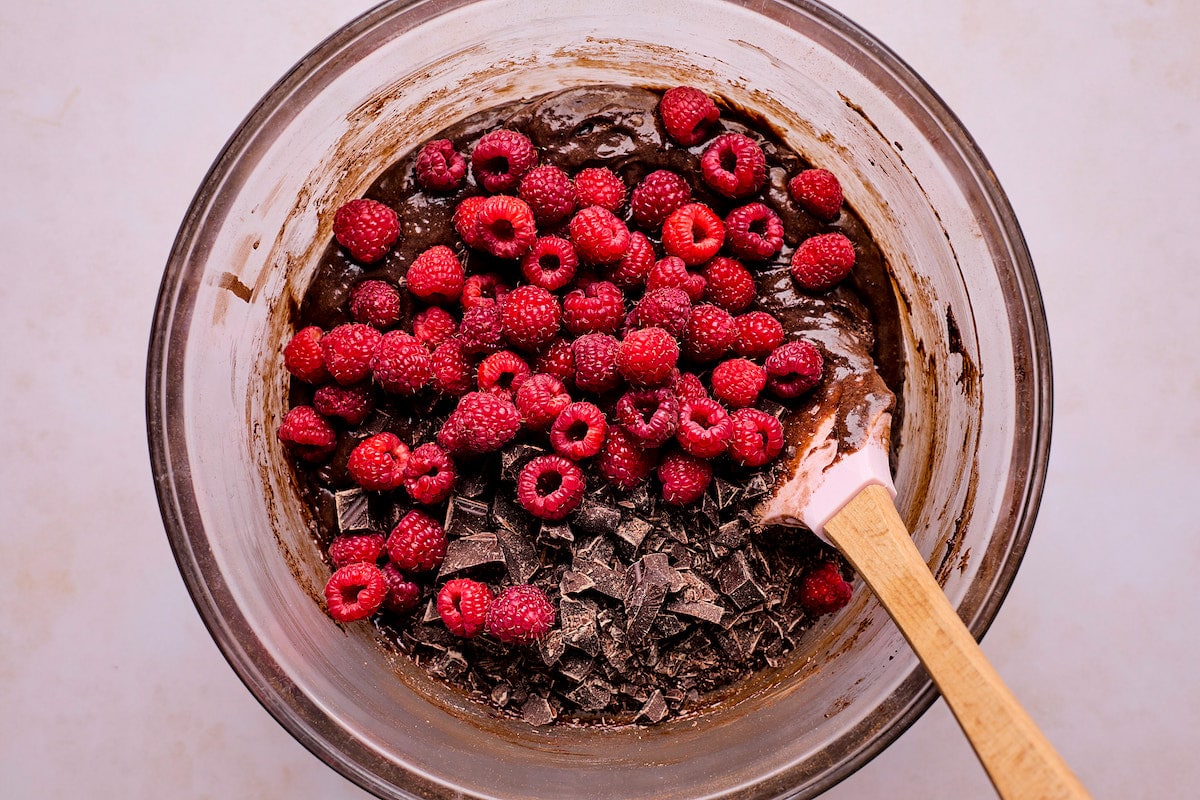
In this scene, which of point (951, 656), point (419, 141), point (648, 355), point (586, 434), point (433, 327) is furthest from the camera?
point (419, 141)

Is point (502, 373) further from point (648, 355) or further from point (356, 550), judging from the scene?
point (356, 550)

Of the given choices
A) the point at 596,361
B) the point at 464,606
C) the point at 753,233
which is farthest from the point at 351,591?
the point at 753,233

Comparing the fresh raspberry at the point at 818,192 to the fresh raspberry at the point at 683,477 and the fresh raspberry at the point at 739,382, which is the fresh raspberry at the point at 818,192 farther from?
the fresh raspberry at the point at 683,477

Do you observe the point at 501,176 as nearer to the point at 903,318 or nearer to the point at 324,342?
the point at 324,342

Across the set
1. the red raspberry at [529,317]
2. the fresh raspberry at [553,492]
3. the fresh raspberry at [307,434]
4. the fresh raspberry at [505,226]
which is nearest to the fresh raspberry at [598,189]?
the fresh raspberry at [505,226]

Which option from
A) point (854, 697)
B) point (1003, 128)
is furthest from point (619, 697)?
point (1003, 128)

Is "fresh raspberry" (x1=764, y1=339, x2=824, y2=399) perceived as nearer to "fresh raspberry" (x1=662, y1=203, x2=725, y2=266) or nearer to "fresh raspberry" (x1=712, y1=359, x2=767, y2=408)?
"fresh raspberry" (x1=712, y1=359, x2=767, y2=408)
